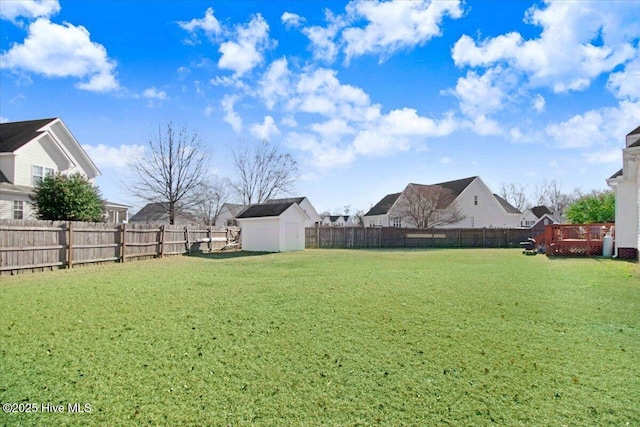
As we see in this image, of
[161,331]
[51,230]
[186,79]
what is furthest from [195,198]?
[161,331]

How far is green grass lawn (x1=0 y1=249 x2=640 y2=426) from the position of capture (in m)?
3.07

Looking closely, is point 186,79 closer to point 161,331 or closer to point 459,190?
point 161,331

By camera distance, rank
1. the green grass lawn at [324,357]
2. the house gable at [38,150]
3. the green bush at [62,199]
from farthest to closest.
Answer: the house gable at [38,150] → the green bush at [62,199] → the green grass lawn at [324,357]

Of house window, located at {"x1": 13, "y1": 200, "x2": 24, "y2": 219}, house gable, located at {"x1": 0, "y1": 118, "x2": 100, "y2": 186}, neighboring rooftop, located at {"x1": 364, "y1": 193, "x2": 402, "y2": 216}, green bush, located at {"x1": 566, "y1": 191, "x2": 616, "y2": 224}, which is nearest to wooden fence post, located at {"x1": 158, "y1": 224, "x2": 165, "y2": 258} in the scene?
house window, located at {"x1": 13, "y1": 200, "x2": 24, "y2": 219}

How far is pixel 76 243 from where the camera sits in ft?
43.2

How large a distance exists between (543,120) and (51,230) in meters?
20.7

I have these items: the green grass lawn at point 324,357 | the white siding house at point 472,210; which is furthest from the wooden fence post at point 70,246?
the white siding house at point 472,210

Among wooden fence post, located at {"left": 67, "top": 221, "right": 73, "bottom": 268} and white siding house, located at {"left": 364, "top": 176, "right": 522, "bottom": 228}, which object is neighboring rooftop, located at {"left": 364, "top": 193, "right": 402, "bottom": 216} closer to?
white siding house, located at {"left": 364, "top": 176, "right": 522, "bottom": 228}

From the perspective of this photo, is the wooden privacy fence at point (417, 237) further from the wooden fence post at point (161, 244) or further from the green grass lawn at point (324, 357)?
the green grass lawn at point (324, 357)

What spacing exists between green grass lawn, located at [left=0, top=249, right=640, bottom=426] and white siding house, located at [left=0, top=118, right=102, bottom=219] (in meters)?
12.8

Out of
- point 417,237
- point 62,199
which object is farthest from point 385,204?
point 62,199

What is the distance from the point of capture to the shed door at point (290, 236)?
23.1 metres

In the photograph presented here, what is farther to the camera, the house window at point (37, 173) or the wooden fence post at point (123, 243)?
the house window at point (37, 173)

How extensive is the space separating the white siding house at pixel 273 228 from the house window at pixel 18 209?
1117cm
